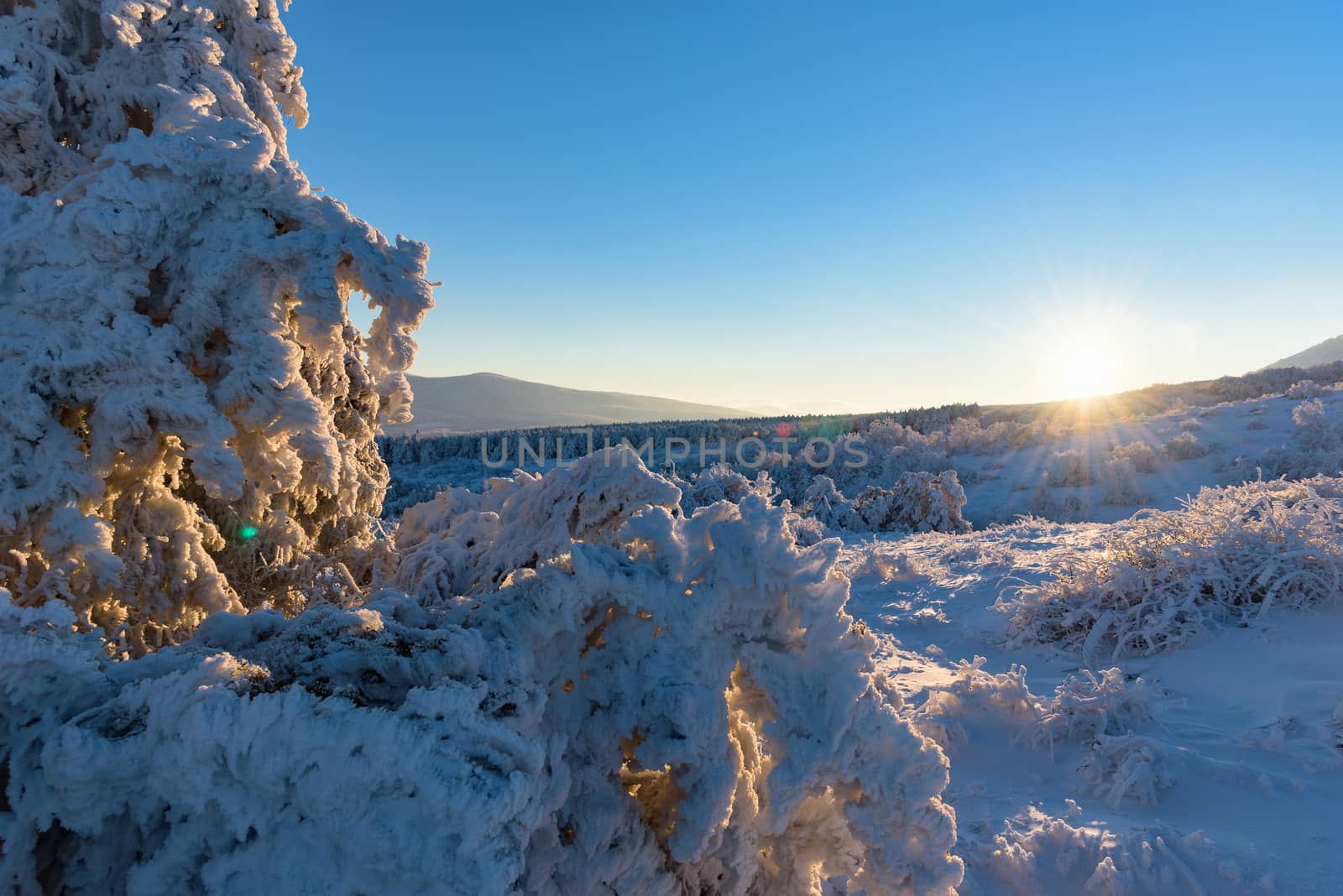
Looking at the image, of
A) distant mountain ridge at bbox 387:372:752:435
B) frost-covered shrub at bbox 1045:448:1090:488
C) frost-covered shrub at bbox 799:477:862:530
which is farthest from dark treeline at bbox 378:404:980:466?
distant mountain ridge at bbox 387:372:752:435

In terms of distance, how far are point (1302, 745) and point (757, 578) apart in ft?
10.1

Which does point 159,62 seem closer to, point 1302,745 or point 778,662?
point 778,662

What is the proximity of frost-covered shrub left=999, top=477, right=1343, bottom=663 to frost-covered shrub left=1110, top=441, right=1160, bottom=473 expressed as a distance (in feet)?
32.3

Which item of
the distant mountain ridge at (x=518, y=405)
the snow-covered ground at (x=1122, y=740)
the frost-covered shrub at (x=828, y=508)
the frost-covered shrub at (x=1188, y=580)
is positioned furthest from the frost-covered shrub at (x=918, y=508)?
the distant mountain ridge at (x=518, y=405)

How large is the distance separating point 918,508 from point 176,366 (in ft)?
41.7

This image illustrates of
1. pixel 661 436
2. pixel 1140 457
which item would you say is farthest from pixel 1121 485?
pixel 661 436

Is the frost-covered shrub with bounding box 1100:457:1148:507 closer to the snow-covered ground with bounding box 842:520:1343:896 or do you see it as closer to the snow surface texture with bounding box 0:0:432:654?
the snow-covered ground with bounding box 842:520:1343:896

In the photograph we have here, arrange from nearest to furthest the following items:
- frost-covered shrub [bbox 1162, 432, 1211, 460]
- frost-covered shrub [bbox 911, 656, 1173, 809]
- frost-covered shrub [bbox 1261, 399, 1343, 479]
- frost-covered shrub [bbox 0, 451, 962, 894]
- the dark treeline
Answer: frost-covered shrub [bbox 0, 451, 962, 894] < frost-covered shrub [bbox 911, 656, 1173, 809] < frost-covered shrub [bbox 1261, 399, 1343, 479] < frost-covered shrub [bbox 1162, 432, 1211, 460] < the dark treeline

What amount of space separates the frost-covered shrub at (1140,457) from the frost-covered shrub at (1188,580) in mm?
9845

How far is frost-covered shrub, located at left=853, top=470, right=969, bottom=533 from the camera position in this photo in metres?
13.1

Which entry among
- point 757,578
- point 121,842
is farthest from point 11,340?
point 757,578

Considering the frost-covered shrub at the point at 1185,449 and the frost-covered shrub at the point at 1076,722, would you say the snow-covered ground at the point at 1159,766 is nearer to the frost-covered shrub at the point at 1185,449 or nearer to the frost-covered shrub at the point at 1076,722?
the frost-covered shrub at the point at 1076,722

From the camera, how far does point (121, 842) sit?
1.46 meters

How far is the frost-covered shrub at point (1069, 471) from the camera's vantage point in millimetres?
14875
